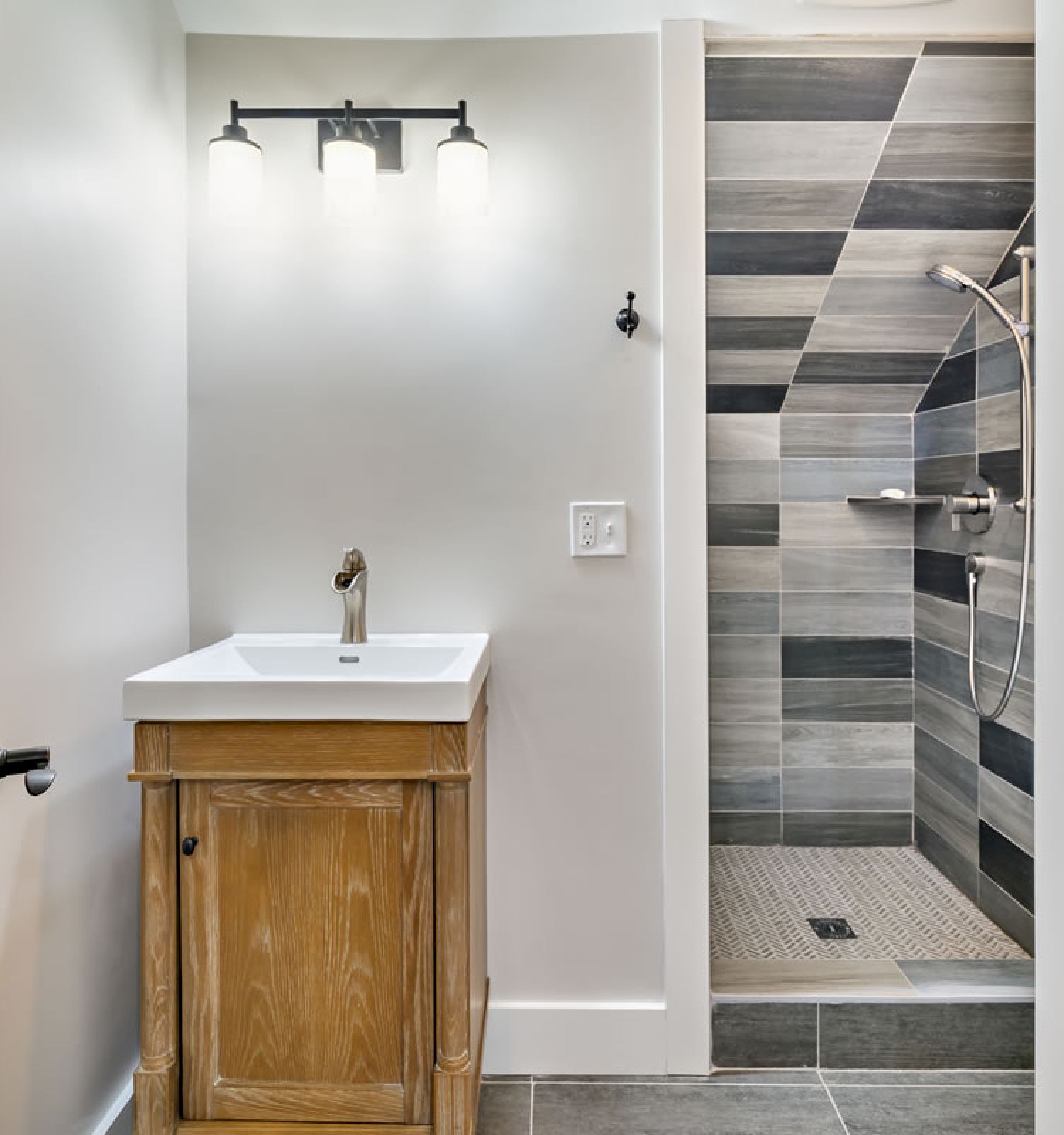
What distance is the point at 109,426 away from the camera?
157 cm

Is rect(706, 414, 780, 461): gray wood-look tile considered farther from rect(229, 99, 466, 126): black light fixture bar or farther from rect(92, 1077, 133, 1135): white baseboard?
rect(92, 1077, 133, 1135): white baseboard

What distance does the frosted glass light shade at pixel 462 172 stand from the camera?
1733 millimetres

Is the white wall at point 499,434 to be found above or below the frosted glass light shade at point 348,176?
below

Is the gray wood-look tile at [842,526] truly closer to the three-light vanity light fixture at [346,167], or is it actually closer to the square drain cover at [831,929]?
the square drain cover at [831,929]

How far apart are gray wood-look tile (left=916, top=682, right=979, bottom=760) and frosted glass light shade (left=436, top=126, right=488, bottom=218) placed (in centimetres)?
183

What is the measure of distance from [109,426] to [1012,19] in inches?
78.4

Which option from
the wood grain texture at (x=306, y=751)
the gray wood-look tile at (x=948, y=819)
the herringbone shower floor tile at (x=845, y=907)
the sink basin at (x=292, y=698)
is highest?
the sink basin at (x=292, y=698)

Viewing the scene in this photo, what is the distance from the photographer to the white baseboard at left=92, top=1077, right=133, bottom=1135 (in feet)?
5.01

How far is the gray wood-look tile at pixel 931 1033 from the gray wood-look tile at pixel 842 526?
132 cm

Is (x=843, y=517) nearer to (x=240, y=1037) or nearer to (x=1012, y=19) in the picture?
(x=1012, y=19)

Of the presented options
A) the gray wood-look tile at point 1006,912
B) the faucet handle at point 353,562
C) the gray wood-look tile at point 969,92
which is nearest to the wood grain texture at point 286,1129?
the faucet handle at point 353,562

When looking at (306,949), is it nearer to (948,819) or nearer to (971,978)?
(971,978)

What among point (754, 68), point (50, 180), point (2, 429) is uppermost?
point (754, 68)

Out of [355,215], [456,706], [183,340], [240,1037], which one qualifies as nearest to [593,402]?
[355,215]
